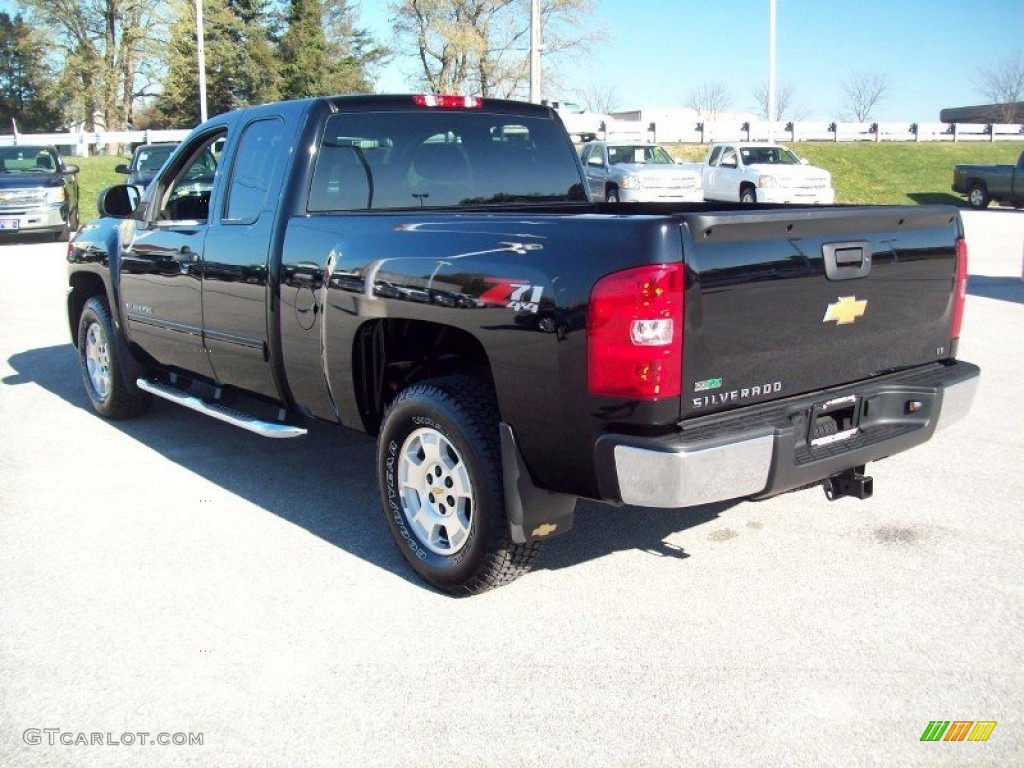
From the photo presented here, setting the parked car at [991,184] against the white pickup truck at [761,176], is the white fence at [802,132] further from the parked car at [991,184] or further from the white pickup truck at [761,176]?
the white pickup truck at [761,176]

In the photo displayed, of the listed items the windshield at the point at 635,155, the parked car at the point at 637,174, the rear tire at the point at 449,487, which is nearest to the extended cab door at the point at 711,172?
the parked car at the point at 637,174

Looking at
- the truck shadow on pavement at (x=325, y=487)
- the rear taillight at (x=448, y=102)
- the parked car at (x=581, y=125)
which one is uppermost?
the parked car at (x=581, y=125)

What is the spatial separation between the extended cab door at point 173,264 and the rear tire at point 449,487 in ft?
6.11

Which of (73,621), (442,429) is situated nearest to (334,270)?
(442,429)

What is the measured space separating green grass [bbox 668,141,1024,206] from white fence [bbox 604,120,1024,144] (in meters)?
1.14

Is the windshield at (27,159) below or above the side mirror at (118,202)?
above

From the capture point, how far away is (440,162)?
5320mm

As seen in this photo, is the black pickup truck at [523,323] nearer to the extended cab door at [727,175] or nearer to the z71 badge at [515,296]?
the z71 badge at [515,296]

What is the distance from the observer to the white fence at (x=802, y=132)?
160 feet

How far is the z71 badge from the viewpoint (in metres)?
3.54

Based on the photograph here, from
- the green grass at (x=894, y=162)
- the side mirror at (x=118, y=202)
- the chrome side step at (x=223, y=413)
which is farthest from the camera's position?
the green grass at (x=894, y=162)

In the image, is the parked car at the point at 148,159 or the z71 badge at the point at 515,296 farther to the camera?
the parked car at the point at 148,159

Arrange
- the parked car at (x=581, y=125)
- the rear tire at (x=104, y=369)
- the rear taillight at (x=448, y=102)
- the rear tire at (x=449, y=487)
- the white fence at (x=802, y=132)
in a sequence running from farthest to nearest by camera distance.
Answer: the white fence at (x=802, y=132) < the parked car at (x=581, y=125) < the rear tire at (x=104, y=369) < the rear taillight at (x=448, y=102) < the rear tire at (x=449, y=487)

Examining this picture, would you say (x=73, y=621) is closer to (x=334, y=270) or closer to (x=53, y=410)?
(x=334, y=270)
